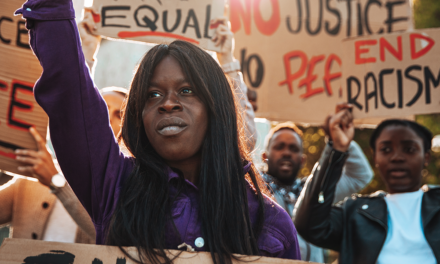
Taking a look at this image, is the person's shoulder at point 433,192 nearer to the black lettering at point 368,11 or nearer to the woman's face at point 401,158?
the woman's face at point 401,158

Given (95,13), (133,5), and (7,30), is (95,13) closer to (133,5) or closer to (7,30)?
(133,5)

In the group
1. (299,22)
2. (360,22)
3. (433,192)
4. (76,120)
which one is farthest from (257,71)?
(76,120)

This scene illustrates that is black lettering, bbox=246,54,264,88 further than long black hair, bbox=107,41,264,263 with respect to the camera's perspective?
Yes

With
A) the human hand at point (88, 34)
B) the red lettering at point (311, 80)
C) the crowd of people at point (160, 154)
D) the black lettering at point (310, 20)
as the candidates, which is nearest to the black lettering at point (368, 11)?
the black lettering at point (310, 20)

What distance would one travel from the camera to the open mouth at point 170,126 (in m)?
1.35

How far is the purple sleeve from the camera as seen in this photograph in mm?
1243

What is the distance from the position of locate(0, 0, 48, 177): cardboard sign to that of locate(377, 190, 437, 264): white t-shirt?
188 centimetres

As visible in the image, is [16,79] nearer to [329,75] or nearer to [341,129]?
[341,129]

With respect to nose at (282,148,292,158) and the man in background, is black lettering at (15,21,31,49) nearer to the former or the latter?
the man in background

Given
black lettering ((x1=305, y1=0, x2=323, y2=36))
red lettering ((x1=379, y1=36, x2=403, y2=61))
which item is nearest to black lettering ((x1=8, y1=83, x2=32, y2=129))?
red lettering ((x1=379, y1=36, x2=403, y2=61))

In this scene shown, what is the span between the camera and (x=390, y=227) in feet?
8.51

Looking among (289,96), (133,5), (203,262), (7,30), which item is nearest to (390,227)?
(289,96)

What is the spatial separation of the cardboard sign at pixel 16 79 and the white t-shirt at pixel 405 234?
188 centimetres

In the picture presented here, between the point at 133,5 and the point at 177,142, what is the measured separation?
4.82 feet
